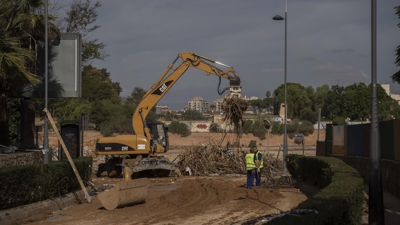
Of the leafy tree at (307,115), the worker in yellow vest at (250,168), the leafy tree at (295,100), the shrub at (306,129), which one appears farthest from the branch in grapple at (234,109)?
the leafy tree at (295,100)

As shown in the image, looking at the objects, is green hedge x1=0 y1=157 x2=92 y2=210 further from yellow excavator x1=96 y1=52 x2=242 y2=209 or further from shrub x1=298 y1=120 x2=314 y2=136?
shrub x1=298 y1=120 x2=314 y2=136

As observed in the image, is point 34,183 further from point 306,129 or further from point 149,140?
point 306,129

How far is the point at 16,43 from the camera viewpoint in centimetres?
2069

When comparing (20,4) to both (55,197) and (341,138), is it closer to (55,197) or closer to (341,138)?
(55,197)

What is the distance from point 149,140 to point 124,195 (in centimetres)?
1415

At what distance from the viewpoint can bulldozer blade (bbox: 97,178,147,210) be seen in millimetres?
17281

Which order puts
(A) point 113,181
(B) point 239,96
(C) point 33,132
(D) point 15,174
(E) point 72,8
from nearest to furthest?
1. (D) point 15,174
2. (C) point 33,132
3. (A) point 113,181
4. (B) point 239,96
5. (E) point 72,8

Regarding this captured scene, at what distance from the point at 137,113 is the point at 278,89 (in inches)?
3785

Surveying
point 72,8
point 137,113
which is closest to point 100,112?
point 72,8

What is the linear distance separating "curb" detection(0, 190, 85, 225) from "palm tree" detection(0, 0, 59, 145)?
14.7ft

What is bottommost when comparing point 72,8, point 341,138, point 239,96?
point 341,138

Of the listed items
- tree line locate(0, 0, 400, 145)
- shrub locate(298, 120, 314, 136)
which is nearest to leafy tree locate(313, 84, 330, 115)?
tree line locate(0, 0, 400, 145)

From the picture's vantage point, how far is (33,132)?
27266 mm

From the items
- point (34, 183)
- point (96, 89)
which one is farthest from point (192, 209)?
point (96, 89)
